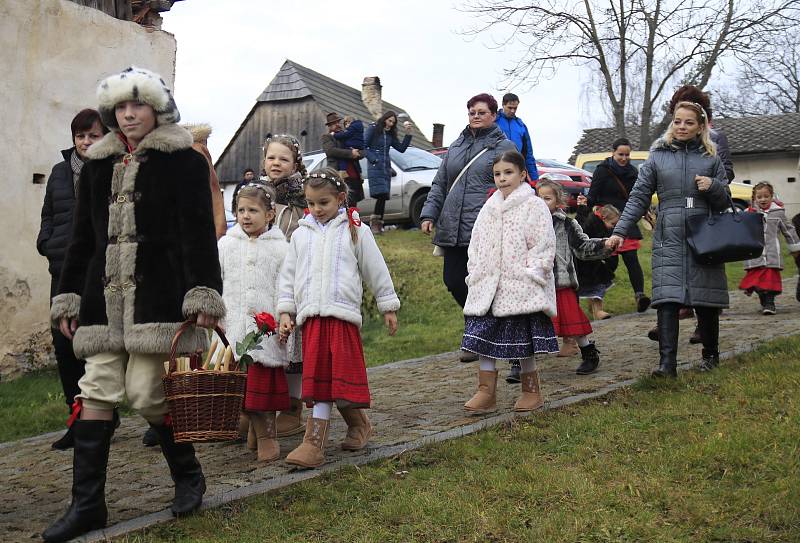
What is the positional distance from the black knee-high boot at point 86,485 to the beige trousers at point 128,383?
0.11 meters

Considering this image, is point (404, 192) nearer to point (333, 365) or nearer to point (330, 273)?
point (330, 273)

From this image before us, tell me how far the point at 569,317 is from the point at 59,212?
4090 mm

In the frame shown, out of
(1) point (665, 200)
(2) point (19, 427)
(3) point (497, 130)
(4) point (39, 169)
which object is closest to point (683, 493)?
(1) point (665, 200)

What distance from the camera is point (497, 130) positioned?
8.16 m

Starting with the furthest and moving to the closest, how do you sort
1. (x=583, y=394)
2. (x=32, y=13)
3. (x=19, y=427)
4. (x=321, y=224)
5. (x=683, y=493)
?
(x=32, y=13), (x=19, y=427), (x=583, y=394), (x=321, y=224), (x=683, y=493)

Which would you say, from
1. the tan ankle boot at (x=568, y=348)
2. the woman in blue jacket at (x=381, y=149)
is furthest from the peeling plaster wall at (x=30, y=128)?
the woman in blue jacket at (x=381, y=149)

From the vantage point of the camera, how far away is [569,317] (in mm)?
8031

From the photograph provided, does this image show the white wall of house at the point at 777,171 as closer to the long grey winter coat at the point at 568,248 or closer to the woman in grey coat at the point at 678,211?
the long grey winter coat at the point at 568,248

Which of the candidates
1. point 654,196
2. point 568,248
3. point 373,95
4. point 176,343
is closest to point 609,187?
point 568,248

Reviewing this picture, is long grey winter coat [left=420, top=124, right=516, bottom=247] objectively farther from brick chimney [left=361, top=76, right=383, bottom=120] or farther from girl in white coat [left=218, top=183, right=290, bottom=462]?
brick chimney [left=361, top=76, right=383, bottom=120]

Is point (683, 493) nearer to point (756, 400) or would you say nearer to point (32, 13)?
point (756, 400)

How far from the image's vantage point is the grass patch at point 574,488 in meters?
4.15

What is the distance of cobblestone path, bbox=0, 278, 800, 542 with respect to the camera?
4.88 meters

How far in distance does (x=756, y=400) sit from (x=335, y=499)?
2.79m
